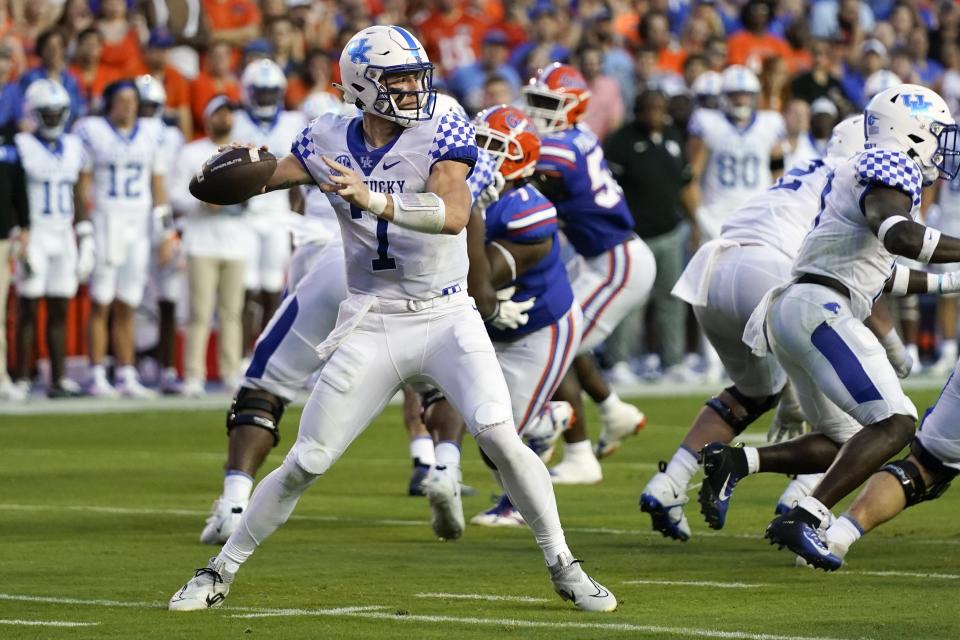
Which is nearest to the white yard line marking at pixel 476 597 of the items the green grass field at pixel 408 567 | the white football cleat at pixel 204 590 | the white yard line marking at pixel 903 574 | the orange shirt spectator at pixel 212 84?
the green grass field at pixel 408 567

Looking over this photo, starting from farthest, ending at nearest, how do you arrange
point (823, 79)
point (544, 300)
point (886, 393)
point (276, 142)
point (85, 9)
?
1. point (823, 79)
2. point (85, 9)
3. point (276, 142)
4. point (544, 300)
5. point (886, 393)

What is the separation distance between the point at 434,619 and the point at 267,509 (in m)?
0.65

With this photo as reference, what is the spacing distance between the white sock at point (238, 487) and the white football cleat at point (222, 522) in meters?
0.02

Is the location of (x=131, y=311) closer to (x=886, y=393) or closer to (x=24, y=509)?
(x=24, y=509)

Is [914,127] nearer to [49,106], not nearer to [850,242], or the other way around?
[850,242]

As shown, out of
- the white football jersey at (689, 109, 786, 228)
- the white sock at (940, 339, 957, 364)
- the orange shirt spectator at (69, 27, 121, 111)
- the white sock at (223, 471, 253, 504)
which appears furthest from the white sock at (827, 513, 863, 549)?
the white sock at (940, 339, 957, 364)

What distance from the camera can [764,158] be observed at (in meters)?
15.9

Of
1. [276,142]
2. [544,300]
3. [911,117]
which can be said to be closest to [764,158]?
[276,142]

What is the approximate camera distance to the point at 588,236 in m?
11.0

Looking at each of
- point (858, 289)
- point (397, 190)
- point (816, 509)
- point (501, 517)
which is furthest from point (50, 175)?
point (816, 509)

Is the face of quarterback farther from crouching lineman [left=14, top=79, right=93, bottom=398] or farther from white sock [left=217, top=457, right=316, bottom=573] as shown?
white sock [left=217, top=457, right=316, bottom=573]

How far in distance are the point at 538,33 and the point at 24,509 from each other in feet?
31.8

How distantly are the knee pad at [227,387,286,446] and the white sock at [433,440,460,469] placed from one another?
677 millimetres

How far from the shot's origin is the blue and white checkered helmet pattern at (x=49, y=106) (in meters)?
13.7
